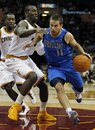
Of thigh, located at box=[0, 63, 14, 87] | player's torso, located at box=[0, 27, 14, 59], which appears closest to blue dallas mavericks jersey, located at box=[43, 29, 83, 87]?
thigh, located at box=[0, 63, 14, 87]

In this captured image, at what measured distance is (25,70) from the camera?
24.4 ft

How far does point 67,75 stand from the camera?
7207mm

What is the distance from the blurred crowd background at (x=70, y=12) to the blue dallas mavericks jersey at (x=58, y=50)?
A: 15859mm

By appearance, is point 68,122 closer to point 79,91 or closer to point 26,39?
point 79,91

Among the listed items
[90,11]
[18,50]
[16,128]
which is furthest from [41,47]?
[90,11]

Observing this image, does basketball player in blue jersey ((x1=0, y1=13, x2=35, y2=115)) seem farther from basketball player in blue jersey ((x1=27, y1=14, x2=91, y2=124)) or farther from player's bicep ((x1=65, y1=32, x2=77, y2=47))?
player's bicep ((x1=65, y1=32, x2=77, y2=47))

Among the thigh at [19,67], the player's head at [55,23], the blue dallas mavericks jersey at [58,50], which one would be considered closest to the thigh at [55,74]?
the blue dallas mavericks jersey at [58,50]

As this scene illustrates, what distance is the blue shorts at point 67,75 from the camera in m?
6.99

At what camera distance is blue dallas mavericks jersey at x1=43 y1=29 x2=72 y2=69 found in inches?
278

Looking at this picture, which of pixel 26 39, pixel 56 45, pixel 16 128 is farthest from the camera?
pixel 26 39

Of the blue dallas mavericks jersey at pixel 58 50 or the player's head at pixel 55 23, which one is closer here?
the player's head at pixel 55 23

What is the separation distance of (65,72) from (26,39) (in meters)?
0.94

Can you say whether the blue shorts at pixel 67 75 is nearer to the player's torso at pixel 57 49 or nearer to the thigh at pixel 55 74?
the thigh at pixel 55 74

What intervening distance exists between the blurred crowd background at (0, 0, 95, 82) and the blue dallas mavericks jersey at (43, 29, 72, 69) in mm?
15859
